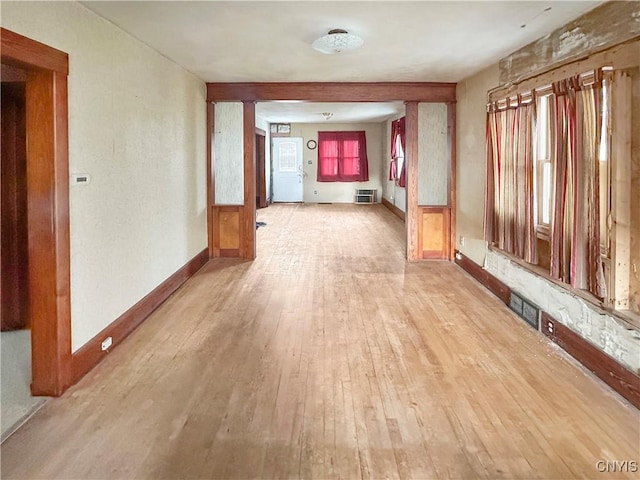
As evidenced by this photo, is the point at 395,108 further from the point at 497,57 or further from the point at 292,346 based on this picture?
the point at 292,346

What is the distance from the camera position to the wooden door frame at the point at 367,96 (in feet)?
20.7

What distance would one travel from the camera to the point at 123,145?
150 inches

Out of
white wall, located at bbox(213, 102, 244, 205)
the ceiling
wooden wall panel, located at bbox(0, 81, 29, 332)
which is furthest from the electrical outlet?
white wall, located at bbox(213, 102, 244, 205)

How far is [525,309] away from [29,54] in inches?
152

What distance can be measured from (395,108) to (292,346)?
25.1 ft

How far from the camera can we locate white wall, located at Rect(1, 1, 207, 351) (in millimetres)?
3018

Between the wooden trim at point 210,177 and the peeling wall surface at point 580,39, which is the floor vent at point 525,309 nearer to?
the peeling wall surface at point 580,39

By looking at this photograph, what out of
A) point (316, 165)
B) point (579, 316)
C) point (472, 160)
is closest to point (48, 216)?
point (579, 316)

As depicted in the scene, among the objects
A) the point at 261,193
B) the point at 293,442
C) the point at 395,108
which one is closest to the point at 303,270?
the point at 293,442

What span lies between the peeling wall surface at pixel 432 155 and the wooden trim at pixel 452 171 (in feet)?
0.37

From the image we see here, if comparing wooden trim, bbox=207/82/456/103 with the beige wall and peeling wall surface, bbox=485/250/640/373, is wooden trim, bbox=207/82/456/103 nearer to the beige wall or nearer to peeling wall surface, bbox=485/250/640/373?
the beige wall

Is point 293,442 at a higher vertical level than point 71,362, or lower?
lower

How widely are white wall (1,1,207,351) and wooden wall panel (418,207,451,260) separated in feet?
10.3

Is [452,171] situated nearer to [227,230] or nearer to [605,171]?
[227,230]
